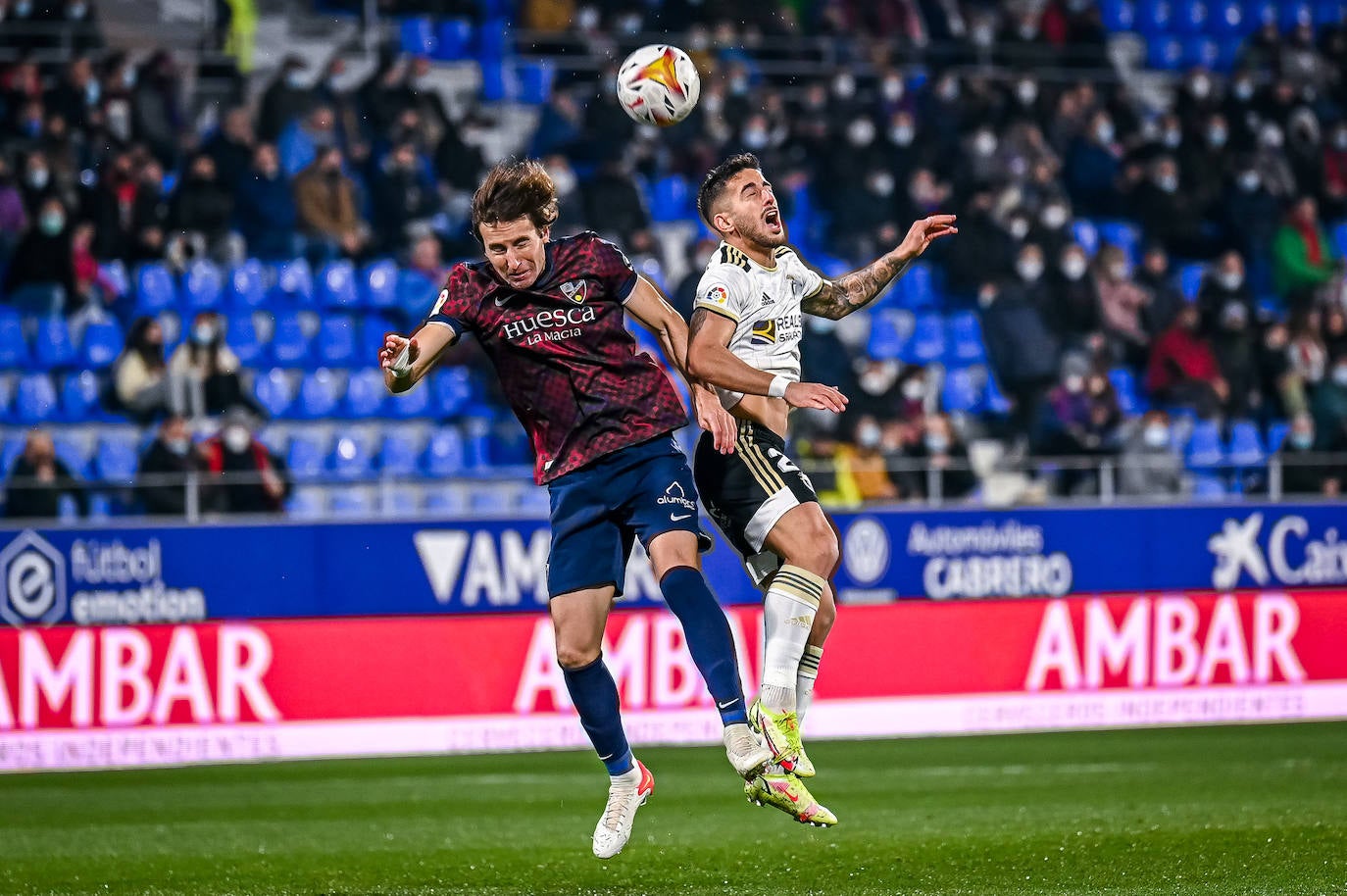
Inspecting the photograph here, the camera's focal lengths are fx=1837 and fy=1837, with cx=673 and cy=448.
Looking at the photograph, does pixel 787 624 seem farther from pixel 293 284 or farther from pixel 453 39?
pixel 453 39

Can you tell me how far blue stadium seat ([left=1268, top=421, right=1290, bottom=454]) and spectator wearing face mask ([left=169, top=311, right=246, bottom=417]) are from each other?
9.74 metres

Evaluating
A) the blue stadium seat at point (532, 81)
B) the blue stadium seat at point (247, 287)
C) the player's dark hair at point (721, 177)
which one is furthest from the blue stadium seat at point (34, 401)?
the player's dark hair at point (721, 177)

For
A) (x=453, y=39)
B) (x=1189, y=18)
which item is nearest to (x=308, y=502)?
(x=453, y=39)

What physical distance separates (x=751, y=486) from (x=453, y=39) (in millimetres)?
12364

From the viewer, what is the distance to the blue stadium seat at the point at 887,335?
1762 centimetres

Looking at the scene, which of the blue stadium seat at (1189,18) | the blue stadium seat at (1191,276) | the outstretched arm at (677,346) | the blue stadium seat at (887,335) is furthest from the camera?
the blue stadium seat at (1189,18)

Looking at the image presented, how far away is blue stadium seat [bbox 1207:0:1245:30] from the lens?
22.1 m

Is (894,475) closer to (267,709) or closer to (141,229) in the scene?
(267,709)

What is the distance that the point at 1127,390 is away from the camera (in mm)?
18188

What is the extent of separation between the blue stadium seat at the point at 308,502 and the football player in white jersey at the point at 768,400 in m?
7.85

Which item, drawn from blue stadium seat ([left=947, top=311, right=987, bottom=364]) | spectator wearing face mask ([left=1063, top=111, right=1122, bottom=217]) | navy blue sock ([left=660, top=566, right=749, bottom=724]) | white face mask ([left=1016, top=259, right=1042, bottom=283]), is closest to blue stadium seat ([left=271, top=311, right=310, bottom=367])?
blue stadium seat ([left=947, top=311, right=987, bottom=364])

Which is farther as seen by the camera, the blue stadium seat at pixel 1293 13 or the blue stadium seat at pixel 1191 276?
the blue stadium seat at pixel 1293 13

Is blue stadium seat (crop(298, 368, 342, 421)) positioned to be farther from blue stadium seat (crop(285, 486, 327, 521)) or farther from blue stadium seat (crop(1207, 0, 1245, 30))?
blue stadium seat (crop(1207, 0, 1245, 30))

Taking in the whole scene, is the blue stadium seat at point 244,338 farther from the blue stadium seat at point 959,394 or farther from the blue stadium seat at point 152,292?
the blue stadium seat at point 959,394
